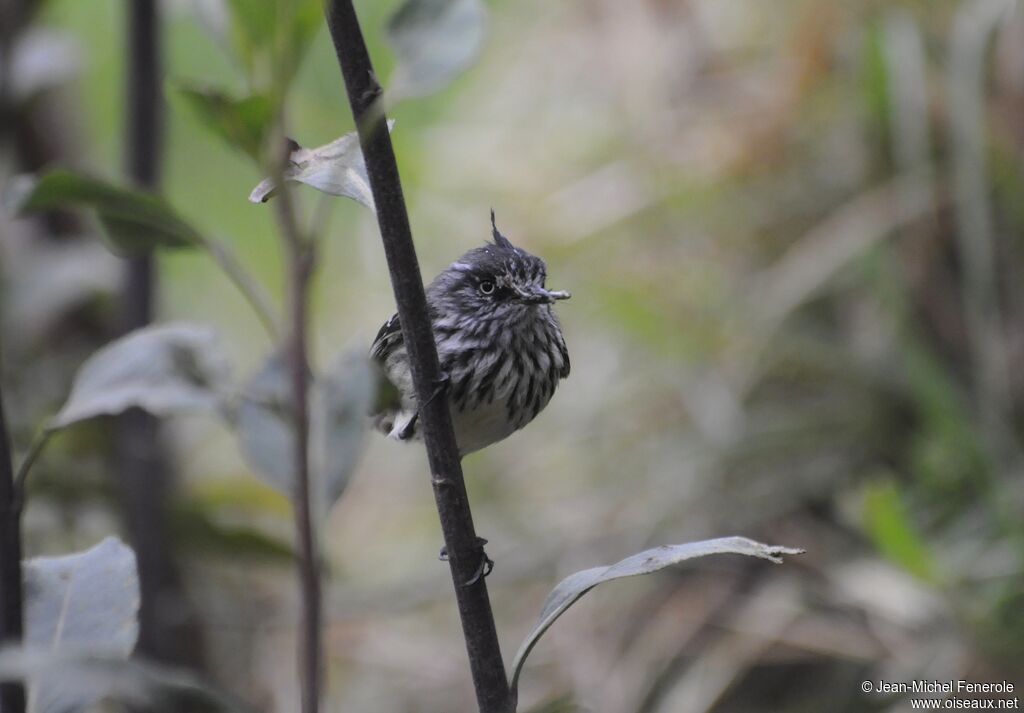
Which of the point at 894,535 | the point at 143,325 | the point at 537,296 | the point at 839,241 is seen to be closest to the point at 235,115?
the point at 537,296

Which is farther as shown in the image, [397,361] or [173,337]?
[397,361]

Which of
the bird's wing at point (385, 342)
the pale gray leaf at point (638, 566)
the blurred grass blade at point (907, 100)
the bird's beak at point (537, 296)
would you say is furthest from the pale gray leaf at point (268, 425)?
the blurred grass blade at point (907, 100)

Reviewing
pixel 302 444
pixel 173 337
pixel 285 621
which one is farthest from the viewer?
pixel 285 621

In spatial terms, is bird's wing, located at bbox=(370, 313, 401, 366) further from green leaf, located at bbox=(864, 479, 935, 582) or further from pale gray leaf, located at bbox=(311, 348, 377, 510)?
green leaf, located at bbox=(864, 479, 935, 582)

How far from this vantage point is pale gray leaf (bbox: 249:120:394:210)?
976 millimetres

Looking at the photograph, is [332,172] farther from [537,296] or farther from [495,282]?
[495,282]

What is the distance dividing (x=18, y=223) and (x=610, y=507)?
184 cm

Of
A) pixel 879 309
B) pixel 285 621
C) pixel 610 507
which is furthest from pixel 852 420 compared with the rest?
pixel 285 621

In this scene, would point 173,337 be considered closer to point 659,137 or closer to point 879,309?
point 879,309

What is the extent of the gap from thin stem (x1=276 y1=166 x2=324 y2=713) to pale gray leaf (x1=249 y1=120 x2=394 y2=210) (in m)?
0.06

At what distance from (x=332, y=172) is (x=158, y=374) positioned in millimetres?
459

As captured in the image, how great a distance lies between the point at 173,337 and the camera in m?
1.35

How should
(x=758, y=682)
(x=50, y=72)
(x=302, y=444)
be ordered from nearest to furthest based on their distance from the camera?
(x=302, y=444), (x=50, y=72), (x=758, y=682)

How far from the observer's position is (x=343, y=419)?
1132 mm
